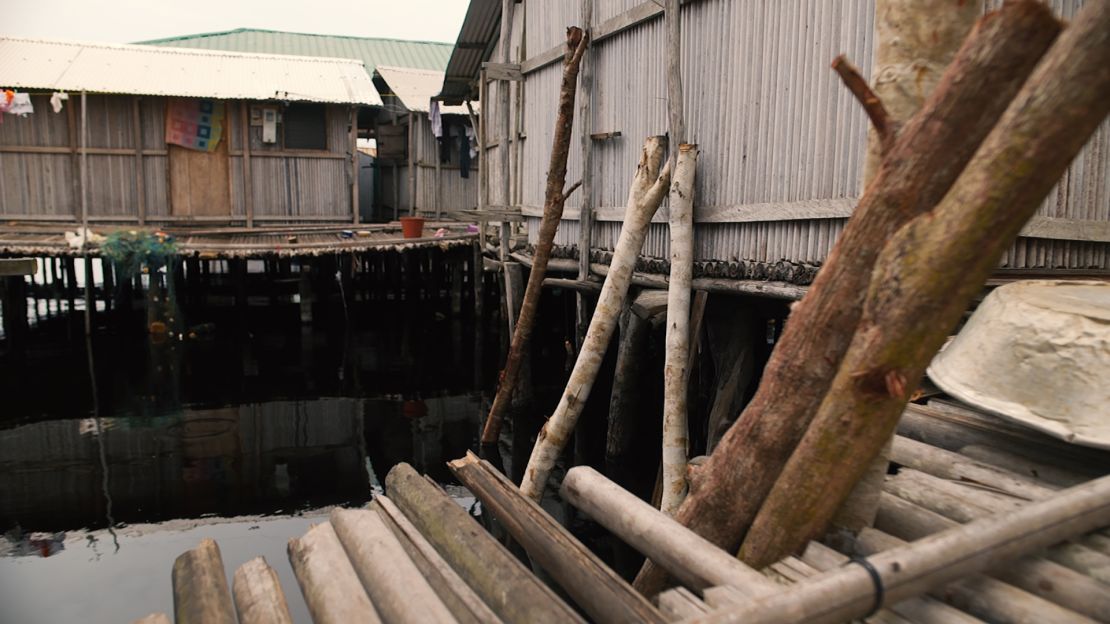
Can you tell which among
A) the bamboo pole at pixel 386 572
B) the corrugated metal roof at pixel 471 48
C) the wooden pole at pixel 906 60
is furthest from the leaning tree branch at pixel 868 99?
the corrugated metal roof at pixel 471 48

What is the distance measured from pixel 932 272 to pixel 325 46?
29.6m

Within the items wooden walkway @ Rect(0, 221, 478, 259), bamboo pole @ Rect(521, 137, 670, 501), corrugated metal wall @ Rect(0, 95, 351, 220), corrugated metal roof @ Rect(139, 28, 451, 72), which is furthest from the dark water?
corrugated metal roof @ Rect(139, 28, 451, 72)

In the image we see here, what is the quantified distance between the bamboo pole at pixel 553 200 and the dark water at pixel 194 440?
180 cm

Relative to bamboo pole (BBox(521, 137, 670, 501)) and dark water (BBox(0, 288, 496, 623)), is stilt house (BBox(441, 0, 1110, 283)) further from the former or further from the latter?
dark water (BBox(0, 288, 496, 623))

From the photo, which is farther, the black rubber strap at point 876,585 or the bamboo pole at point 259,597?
the bamboo pole at point 259,597

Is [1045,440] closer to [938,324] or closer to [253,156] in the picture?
[938,324]

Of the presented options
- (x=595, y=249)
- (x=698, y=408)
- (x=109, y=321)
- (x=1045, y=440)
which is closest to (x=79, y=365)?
(x=109, y=321)

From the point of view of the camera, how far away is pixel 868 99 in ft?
8.50

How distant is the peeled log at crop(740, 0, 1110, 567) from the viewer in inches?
80.4

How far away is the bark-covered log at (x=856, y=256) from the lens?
227cm

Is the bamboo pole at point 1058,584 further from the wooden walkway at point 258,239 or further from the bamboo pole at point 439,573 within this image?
the wooden walkway at point 258,239

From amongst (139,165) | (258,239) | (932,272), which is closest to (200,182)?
(139,165)

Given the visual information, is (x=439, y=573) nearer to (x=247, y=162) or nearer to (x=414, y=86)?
(x=247, y=162)

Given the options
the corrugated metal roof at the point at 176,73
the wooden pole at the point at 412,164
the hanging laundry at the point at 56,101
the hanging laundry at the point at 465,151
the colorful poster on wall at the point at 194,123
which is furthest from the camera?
the hanging laundry at the point at 465,151
